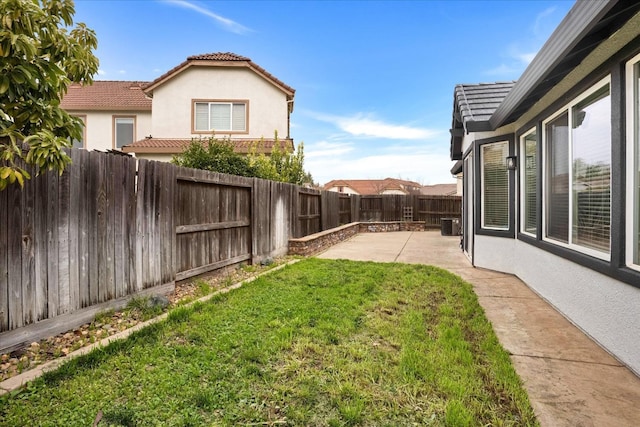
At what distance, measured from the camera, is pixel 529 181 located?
550 cm

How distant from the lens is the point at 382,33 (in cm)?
1231

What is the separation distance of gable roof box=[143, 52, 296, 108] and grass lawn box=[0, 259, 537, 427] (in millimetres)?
11945

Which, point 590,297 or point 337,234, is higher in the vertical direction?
point 337,234

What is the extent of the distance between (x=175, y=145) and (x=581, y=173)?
12.5 m

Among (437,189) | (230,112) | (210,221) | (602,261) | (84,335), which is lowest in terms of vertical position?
(84,335)

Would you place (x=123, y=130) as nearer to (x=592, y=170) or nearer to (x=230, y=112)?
(x=230, y=112)

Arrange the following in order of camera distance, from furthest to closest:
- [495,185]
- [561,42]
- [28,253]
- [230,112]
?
[230,112]
[495,185]
[561,42]
[28,253]

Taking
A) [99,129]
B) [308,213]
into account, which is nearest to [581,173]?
[308,213]

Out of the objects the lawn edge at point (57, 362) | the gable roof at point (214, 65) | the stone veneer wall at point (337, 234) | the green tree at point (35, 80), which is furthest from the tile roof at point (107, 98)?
the lawn edge at point (57, 362)

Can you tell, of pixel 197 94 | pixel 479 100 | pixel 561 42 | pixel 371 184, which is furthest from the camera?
pixel 371 184

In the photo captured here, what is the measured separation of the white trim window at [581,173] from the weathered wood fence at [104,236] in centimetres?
495

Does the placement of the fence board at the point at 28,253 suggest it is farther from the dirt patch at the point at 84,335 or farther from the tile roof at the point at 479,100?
the tile roof at the point at 479,100

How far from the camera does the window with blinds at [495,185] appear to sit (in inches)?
251

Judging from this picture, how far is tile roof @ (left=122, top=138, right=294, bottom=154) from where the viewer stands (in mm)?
12211
